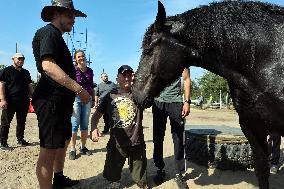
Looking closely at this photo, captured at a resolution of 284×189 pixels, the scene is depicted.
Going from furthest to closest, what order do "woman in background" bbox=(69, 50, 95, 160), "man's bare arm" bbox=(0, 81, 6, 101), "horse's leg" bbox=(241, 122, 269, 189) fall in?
"man's bare arm" bbox=(0, 81, 6, 101) < "woman in background" bbox=(69, 50, 95, 160) < "horse's leg" bbox=(241, 122, 269, 189)

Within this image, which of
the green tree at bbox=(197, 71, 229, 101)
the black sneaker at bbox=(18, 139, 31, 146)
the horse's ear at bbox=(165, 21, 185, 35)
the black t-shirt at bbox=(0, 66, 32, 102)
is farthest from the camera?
the green tree at bbox=(197, 71, 229, 101)

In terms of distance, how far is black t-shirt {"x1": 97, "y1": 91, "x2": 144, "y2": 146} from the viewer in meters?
4.89

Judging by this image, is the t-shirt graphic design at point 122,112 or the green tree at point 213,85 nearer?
the t-shirt graphic design at point 122,112

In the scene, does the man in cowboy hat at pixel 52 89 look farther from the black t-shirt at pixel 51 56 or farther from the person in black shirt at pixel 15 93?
the person in black shirt at pixel 15 93

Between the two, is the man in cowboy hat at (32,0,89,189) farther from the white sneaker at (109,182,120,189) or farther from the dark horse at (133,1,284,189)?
the white sneaker at (109,182,120,189)

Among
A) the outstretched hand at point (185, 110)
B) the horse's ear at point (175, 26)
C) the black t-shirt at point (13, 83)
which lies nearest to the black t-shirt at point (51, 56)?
the horse's ear at point (175, 26)

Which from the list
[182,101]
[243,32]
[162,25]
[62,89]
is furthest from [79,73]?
[243,32]

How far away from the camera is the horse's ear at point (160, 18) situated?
319cm

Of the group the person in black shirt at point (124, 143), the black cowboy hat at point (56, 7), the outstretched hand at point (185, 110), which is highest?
the black cowboy hat at point (56, 7)

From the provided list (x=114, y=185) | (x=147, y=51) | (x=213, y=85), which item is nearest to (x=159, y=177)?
(x=114, y=185)

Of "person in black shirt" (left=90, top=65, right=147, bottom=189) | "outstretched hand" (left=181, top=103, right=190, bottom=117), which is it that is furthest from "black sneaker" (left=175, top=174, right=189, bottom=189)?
"outstretched hand" (left=181, top=103, right=190, bottom=117)

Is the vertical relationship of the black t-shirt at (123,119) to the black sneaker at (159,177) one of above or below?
above

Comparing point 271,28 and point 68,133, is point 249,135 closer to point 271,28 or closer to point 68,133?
point 271,28

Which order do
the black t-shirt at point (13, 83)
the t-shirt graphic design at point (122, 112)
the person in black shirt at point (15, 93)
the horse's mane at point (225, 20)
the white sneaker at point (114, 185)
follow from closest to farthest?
the horse's mane at point (225, 20), the white sneaker at point (114, 185), the t-shirt graphic design at point (122, 112), the person in black shirt at point (15, 93), the black t-shirt at point (13, 83)
